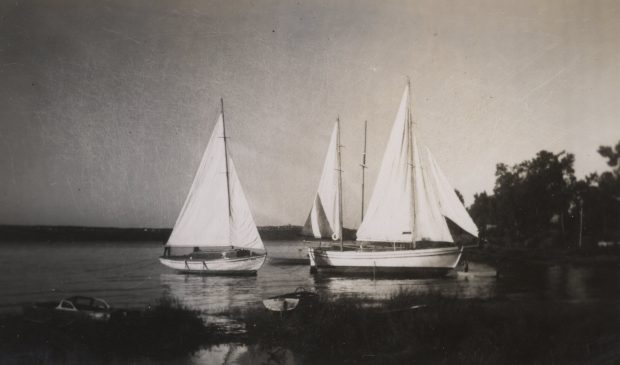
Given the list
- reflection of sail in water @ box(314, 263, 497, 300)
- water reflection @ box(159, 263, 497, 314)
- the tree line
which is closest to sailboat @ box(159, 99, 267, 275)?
water reflection @ box(159, 263, 497, 314)

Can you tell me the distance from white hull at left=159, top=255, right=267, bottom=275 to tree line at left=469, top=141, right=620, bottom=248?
7.03 m

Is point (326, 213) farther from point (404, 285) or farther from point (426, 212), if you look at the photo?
point (404, 285)

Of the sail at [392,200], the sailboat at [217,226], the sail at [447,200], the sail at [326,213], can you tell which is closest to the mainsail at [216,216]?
the sailboat at [217,226]

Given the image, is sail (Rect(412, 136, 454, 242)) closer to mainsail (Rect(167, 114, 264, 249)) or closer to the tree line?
the tree line

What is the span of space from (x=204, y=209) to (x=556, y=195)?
10054 millimetres

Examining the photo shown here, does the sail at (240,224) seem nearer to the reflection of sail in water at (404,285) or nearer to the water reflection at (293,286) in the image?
the water reflection at (293,286)

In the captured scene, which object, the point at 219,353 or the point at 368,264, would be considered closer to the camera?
the point at 219,353

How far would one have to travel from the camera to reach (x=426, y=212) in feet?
49.2

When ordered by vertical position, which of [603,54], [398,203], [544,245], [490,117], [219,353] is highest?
[603,54]

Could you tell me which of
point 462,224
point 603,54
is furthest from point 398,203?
point 603,54

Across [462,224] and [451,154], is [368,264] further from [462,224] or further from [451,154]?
[451,154]

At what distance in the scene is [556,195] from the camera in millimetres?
14422

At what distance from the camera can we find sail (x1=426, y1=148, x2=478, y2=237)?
12000 mm

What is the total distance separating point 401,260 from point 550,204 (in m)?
4.77
